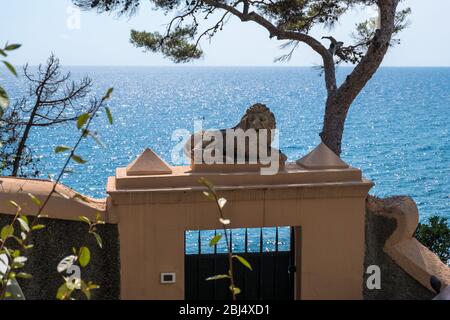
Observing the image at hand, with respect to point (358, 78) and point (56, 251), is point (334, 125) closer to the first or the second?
point (358, 78)

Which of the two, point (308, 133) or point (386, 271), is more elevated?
point (308, 133)

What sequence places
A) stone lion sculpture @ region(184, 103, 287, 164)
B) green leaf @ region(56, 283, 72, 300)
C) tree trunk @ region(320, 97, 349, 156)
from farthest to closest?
tree trunk @ region(320, 97, 349, 156) → stone lion sculpture @ region(184, 103, 287, 164) → green leaf @ region(56, 283, 72, 300)

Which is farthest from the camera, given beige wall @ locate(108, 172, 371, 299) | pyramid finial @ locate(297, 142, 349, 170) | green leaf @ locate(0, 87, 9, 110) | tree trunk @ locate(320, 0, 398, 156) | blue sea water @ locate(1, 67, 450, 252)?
blue sea water @ locate(1, 67, 450, 252)

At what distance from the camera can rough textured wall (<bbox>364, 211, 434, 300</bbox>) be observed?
345 inches

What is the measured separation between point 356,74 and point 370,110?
88509 millimetres

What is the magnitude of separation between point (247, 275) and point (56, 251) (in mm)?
2421

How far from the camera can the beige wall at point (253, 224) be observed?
7938 millimetres

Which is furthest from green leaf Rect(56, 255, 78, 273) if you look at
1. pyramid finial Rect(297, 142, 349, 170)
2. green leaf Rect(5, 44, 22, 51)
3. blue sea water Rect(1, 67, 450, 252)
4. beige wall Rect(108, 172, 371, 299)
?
blue sea water Rect(1, 67, 450, 252)

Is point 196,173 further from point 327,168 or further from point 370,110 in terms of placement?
point 370,110

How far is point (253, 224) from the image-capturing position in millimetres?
8148

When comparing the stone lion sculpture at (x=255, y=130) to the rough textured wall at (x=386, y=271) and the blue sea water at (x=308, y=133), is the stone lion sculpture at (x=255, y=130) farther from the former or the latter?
the blue sea water at (x=308, y=133)

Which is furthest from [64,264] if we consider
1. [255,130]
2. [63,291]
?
[255,130]

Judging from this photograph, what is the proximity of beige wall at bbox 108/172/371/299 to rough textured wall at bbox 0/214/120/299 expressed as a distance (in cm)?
20

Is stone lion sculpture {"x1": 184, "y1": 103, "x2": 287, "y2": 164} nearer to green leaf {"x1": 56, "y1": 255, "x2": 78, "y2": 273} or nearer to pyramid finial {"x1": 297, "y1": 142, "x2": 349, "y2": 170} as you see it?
pyramid finial {"x1": 297, "y1": 142, "x2": 349, "y2": 170}
